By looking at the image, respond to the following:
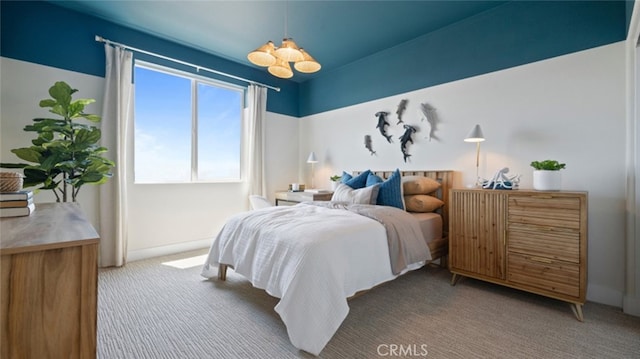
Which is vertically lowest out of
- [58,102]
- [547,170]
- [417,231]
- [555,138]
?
[417,231]

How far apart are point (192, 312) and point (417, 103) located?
343cm

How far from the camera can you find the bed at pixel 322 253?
5.41 feet

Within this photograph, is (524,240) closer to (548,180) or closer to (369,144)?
(548,180)

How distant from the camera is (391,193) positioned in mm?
3037

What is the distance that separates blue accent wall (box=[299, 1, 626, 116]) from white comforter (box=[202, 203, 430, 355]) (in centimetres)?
226

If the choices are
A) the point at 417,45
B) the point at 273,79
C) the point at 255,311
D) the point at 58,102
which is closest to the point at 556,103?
the point at 417,45

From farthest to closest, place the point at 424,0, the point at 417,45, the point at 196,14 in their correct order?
1. the point at 417,45
2. the point at 196,14
3. the point at 424,0

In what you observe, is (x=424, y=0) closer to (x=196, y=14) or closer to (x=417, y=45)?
(x=417, y=45)

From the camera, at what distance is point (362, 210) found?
2600mm

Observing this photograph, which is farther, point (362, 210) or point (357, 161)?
point (357, 161)

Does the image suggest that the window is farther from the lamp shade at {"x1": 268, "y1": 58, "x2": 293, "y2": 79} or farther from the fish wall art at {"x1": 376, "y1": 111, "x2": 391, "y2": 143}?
the fish wall art at {"x1": 376, "y1": 111, "x2": 391, "y2": 143}

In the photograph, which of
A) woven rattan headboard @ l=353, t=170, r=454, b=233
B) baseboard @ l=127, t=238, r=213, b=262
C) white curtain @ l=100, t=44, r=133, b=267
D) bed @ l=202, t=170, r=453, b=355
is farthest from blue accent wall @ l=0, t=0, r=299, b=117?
woven rattan headboard @ l=353, t=170, r=454, b=233

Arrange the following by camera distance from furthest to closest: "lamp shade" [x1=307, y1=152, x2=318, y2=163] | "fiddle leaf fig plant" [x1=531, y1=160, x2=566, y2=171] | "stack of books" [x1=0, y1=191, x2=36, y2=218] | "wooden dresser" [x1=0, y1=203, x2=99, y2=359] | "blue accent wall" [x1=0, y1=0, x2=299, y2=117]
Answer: "lamp shade" [x1=307, y1=152, x2=318, y2=163], "blue accent wall" [x1=0, y1=0, x2=299, y2=117], "fiddle leaf fig plant" [x1=531, y1=160, x2=566, y2=171], "stack of books" [x1=0, y1=191, x2=36, y2=218], "wooden dresser" [x1=0, y1=203, x2=99, y2=359]

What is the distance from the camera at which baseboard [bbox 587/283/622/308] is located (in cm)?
224
